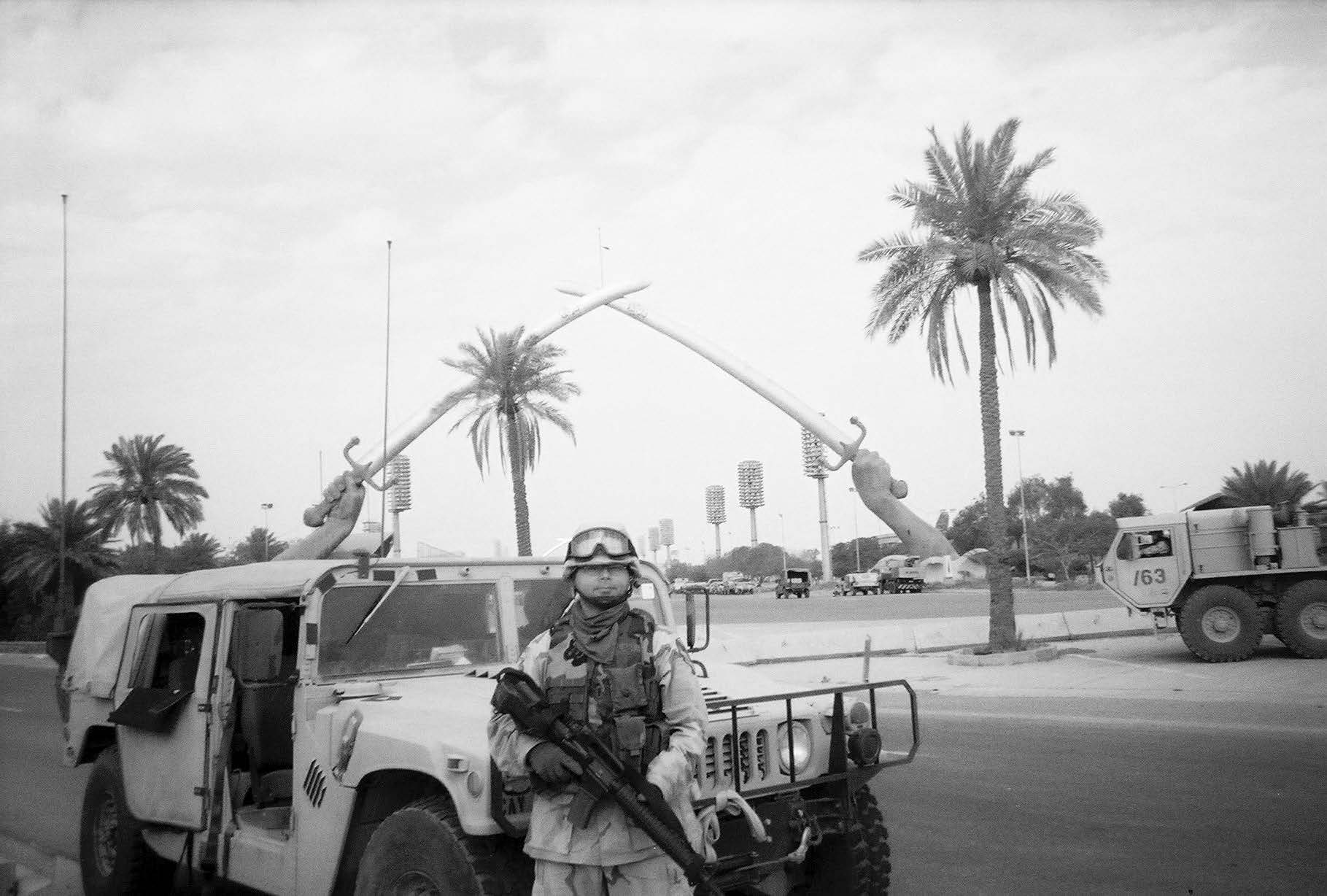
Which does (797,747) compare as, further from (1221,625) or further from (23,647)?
(23,647)

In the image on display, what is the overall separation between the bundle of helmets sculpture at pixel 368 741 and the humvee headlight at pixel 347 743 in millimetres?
11

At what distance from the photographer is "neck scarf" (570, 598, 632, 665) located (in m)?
3.16

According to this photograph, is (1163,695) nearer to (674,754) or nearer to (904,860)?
(904,860)

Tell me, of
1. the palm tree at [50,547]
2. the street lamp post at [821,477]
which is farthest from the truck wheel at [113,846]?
the street lamp post at [821,477]

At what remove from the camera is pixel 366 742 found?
3.85 meters

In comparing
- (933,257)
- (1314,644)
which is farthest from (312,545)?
(1314,644)

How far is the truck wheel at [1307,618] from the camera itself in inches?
611

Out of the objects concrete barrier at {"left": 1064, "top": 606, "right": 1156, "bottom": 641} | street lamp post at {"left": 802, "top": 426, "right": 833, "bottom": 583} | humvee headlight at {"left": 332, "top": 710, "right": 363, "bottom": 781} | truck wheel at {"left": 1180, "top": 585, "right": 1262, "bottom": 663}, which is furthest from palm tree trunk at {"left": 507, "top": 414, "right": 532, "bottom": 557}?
street lamp post at {"left": 802, "top": 426, "right": 833, "bottom": 583}

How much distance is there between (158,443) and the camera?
37.2 m

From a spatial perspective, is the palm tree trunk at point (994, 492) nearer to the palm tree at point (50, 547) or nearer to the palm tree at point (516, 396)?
the palm tree at point (516, 396)

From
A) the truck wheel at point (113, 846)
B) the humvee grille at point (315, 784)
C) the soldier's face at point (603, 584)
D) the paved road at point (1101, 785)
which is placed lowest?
the paved road at point (1101, 785)

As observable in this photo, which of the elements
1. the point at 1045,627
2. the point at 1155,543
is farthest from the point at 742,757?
the point at 1045,627

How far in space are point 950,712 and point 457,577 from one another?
965cm

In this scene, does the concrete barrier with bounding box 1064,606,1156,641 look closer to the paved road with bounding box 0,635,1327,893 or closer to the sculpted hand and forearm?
the paved road with bounding box 0,635,1327,893
